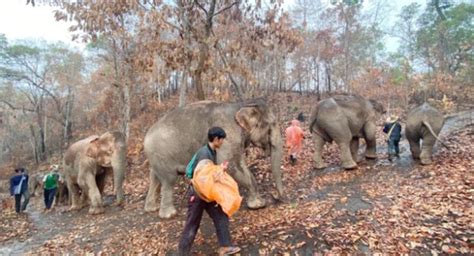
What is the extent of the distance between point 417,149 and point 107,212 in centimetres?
814

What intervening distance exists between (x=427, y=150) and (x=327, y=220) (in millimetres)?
4464

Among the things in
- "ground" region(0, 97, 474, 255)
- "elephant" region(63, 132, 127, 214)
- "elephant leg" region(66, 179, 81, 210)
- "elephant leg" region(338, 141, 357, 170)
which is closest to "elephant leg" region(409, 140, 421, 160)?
"ground" region(0, 97, 474, 255)

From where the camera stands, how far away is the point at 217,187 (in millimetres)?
4328

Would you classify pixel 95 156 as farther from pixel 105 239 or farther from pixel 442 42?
pixel 442 42

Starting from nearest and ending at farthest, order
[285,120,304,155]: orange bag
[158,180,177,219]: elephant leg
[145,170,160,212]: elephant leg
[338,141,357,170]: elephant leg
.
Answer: [158,180,177,219]: elephant leg
[145,170,160,212]: elephant leg
[338,141,357,170]: elephant leg
[285,120,304,155]: orange bag

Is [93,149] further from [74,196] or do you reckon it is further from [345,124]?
[345,124]

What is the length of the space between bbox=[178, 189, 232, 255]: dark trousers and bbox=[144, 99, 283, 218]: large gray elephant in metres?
1.89

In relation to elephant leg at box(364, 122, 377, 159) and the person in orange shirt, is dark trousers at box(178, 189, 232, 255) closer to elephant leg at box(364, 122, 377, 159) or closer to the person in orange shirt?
elephant leg at box(364, 122, 377, 159)

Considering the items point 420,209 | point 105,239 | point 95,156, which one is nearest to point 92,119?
point 95,156

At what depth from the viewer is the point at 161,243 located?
599 cm

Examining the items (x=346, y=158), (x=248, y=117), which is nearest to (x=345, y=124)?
(x=346, y=158)

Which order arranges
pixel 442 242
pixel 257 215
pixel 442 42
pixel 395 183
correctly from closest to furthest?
pixel 442 242, pixel 257 215, pixel 395 183, pixel 442 42

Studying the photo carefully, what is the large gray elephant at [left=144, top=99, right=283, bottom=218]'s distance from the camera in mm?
6848

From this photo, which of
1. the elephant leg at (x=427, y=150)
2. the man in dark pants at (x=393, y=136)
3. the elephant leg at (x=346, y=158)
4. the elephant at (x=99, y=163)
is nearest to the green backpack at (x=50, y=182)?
the elephant at (x=99, y=163)
